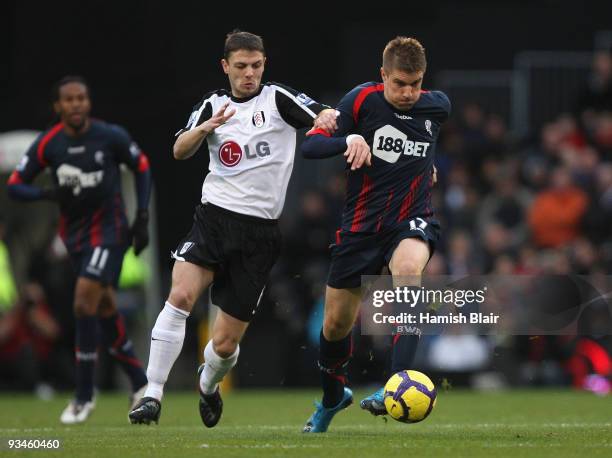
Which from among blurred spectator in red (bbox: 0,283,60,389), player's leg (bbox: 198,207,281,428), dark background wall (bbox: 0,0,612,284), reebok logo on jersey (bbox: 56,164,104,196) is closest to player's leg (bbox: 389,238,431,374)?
player's leg (bbox: 198,207,281,428)

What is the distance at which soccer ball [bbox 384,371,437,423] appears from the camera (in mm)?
7582

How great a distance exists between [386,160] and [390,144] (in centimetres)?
10

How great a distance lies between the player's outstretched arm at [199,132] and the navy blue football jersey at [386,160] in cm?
54

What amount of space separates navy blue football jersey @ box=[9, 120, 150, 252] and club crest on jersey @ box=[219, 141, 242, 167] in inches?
92.1

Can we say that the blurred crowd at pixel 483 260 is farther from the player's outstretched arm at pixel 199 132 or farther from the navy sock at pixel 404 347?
the player's outstretched arm at pixel 199 132

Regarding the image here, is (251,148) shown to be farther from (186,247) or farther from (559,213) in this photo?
(559,213)

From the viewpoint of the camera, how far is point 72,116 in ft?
34.9

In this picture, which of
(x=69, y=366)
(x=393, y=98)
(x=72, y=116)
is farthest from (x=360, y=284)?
(x=69, y=366)

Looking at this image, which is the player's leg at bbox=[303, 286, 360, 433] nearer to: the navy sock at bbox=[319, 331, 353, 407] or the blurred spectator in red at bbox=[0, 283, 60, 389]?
the navy sock at bbox=[319, 331, 353, 407]

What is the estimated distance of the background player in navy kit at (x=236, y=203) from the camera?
8.48m

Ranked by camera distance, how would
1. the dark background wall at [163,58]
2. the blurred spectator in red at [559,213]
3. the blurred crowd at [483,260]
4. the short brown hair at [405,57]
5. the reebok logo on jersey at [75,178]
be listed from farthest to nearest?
the dark background wall at [163,58] < the blurred spectator in red at [559,213] < the blurred crowd at [483,260] < the reebok logo on jersey at [75,178] < the short brown hair at [405,57]

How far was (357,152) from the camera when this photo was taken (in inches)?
310

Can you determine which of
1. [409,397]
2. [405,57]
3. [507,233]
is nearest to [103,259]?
[405,57]

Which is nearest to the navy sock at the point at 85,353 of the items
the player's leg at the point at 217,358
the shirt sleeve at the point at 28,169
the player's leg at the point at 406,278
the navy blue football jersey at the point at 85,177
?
the navy blue football jersey at the point at 85,177
